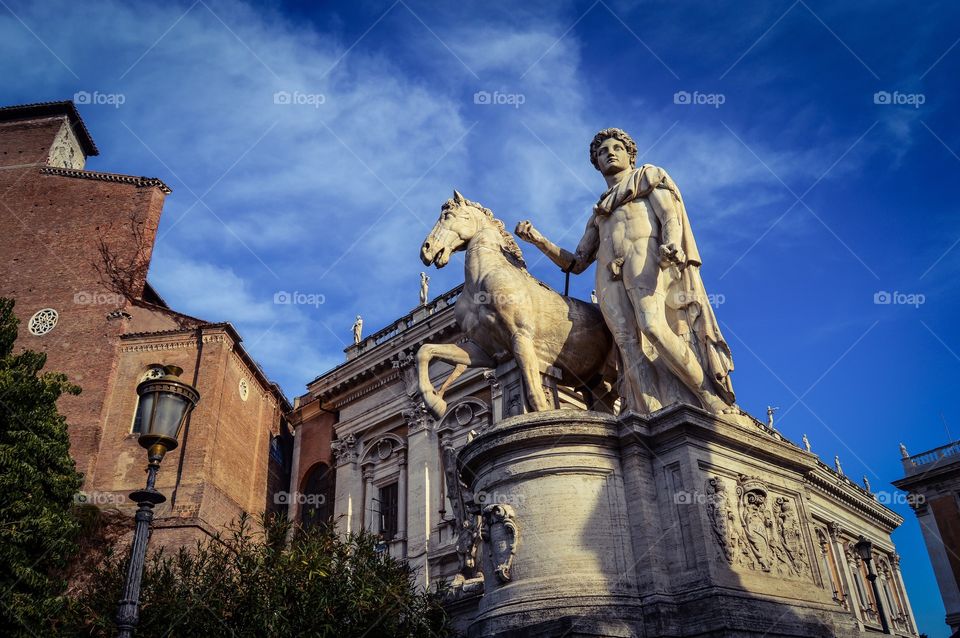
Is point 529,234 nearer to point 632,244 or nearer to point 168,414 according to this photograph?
point 632,244

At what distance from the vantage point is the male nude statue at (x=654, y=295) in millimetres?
7098

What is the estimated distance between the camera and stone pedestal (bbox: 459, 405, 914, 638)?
5.70 metres

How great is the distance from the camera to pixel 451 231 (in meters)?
8.38

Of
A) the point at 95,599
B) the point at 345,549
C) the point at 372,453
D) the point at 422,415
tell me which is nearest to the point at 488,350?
the point at 345,549

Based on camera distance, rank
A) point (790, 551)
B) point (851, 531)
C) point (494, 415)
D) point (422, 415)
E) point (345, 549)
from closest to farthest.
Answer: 1. point (790, 551)
2. point (345, 549)
3. point (494, 415)
4. point (422, 415)
5. point (851, 531)

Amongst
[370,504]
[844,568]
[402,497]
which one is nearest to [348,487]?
[370,504]

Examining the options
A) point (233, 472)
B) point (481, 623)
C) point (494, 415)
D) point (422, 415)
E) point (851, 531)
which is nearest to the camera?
point (481, 623)

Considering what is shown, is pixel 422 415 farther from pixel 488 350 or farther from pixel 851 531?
pixel 851 531

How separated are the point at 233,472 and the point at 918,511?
31.8 m

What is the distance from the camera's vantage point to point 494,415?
24.2 meters

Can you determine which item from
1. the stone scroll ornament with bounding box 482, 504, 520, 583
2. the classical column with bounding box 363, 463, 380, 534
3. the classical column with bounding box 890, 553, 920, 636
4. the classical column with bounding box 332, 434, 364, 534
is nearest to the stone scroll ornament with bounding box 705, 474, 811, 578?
the stone scroll ornament with bounding box 482, 504, 520, 583

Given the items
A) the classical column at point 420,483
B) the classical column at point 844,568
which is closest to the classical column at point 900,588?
the classical column at point 844,568

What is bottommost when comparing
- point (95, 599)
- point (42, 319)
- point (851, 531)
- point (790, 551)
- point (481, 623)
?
point (481, 623)

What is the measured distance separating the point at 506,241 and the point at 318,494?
24.3 meters
